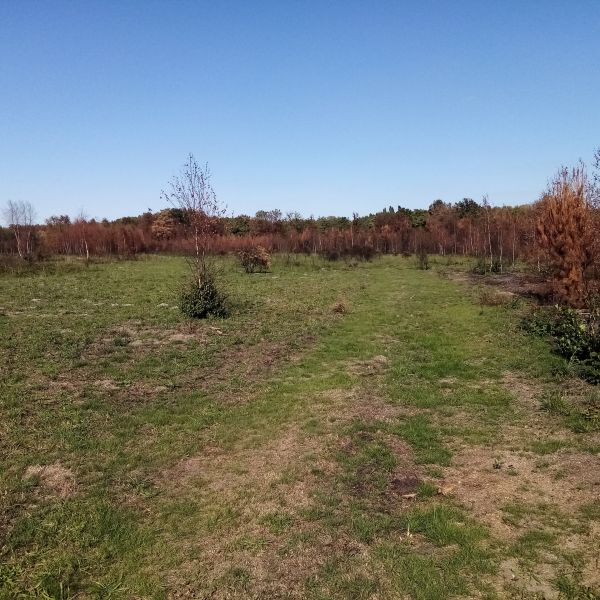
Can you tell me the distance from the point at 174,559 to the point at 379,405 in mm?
3893

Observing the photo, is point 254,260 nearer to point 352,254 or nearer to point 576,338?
point 352,254

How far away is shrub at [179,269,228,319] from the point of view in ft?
43.3

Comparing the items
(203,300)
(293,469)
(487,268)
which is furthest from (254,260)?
(293,469)

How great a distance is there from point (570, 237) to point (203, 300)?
412 inches

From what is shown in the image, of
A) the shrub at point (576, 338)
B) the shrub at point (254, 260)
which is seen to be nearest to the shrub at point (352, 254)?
the shrub at point (254, 260)

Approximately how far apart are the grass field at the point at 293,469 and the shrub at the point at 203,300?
225 cm

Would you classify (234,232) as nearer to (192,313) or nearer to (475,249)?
(475,249)

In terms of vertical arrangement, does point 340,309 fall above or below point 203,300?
below

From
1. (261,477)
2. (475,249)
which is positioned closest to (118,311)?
(261,477)

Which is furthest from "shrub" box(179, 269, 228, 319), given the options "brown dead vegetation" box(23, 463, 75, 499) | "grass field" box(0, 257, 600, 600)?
"brown dead vegetation" box(23, 463, 75, 499)

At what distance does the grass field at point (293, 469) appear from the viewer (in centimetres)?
343

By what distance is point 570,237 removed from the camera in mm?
14641

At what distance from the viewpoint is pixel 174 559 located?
3605mm

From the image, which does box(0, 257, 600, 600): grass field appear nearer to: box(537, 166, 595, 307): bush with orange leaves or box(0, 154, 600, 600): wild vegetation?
box(0, 154, 600, 600): wild vegetation
